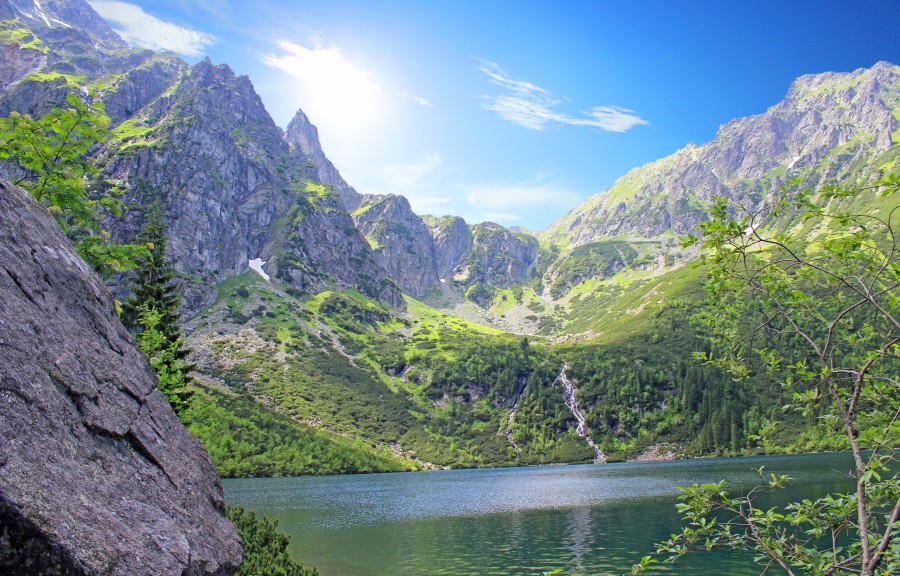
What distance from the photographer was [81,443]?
1049cm

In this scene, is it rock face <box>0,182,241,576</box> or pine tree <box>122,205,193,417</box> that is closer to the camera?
rock face <box>0,182,241,576</box>

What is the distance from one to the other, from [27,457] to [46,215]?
8.39m

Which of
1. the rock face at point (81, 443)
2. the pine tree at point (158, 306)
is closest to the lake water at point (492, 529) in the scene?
the pine tree at point (158, 306)

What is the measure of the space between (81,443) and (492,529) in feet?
187

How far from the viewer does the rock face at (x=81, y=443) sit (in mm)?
8523

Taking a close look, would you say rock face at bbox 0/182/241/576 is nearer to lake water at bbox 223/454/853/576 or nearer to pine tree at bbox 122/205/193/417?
pine tree at bbox 122/205/193/417

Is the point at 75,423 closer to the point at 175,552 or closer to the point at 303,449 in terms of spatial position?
the point at 175,552

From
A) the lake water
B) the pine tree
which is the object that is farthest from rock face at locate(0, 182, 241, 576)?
the lake water

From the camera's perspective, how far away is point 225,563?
1359 centimetres

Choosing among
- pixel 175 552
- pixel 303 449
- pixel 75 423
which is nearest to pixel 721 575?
pixel 175 552

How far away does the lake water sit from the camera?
41.9 m

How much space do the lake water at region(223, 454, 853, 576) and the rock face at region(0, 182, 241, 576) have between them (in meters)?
23.6

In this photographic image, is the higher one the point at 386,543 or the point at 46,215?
the point at 46,215

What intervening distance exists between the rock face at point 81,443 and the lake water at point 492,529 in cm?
2364
